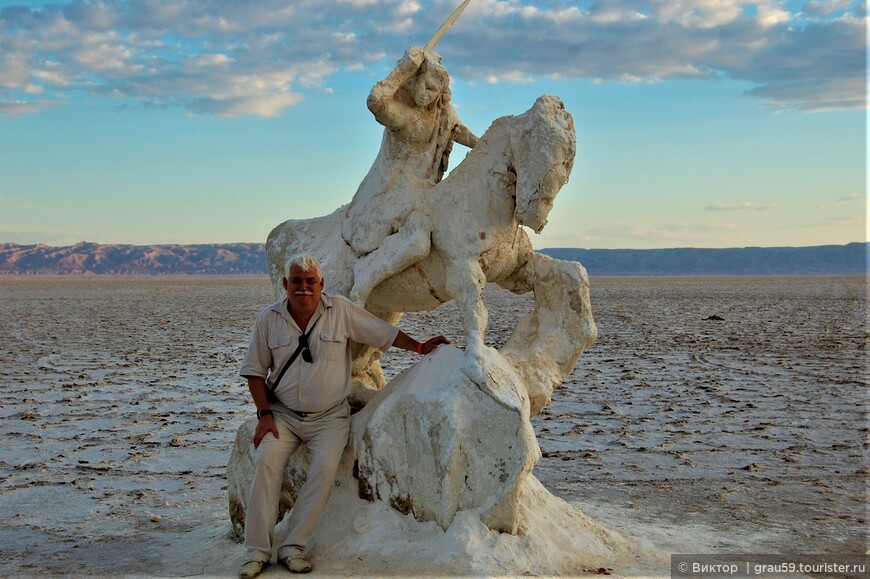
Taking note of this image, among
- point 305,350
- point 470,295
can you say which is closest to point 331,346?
point 305,350

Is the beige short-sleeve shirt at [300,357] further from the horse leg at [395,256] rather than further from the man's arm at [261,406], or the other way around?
the horse leg at [395,256]

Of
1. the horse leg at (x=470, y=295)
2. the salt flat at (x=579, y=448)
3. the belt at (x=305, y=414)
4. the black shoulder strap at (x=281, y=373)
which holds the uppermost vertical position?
the horse leg at (x=470, y=295)

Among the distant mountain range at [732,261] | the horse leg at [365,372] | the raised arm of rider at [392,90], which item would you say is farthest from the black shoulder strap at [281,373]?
the distant mountain range at [732,261]

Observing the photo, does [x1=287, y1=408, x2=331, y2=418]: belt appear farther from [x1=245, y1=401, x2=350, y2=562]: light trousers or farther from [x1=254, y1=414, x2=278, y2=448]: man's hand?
[x1=254, y1=414, x2=278, y2=448]: man's hand

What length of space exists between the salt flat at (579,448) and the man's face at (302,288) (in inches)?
49.1

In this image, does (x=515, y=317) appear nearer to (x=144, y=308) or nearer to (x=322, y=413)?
(x=144, y=308)

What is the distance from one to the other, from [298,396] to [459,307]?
101cm

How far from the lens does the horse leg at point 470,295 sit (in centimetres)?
477

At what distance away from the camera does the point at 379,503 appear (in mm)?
4570

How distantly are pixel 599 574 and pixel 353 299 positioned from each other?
1905mm

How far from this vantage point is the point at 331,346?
14.9ft

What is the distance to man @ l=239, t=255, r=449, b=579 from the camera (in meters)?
4.37

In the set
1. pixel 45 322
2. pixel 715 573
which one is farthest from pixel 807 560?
pixel 45 322

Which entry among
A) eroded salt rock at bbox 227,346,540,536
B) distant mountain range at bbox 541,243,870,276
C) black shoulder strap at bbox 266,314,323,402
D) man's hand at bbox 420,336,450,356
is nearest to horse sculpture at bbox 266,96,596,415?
man's hand at bbox 420,336,450,356
